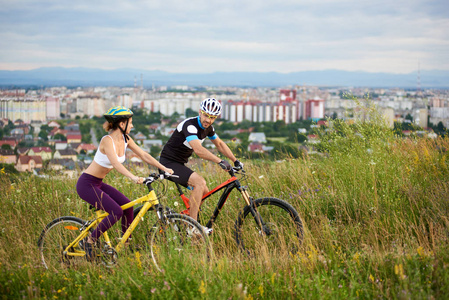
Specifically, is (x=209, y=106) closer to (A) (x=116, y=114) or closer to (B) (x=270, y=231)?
(A) (x=116, y=114)

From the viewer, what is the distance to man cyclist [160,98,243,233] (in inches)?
179

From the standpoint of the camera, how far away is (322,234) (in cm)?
434

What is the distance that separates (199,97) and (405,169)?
306ft

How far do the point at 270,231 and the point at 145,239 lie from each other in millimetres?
1260

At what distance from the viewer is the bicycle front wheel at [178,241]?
3561mm

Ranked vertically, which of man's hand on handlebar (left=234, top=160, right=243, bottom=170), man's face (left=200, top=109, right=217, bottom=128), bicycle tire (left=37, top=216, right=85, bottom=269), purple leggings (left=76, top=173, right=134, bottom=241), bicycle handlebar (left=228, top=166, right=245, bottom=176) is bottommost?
bicycle tire (left=37, top=216, right=85, bottom=269)

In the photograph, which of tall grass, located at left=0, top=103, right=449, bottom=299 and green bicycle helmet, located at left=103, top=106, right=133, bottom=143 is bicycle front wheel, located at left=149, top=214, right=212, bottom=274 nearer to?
tall grass, located at left=0, top=103, right=449, bottom=299

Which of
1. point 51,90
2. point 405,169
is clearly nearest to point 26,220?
point 405,169

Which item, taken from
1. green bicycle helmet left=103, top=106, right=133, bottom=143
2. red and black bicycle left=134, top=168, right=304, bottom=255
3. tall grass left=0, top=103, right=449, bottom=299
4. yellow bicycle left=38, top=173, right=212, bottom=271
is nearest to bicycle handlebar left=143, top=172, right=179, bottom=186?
yellow bicycle left=38, top=173, right=212, bottom=271

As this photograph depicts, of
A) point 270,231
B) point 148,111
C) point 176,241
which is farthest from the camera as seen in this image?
point 148,111

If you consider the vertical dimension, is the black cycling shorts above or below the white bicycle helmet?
below

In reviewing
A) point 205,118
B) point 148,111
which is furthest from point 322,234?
point 148,111

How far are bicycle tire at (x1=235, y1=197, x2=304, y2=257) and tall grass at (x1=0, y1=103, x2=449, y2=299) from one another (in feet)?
0.47

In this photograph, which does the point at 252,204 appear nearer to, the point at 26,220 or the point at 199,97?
the point at 26,220
